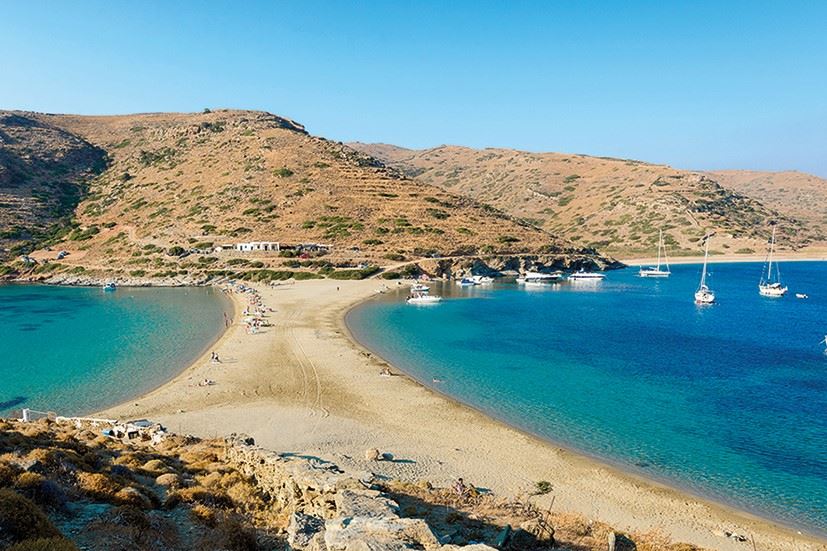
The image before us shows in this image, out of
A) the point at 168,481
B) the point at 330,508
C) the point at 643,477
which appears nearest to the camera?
the point at 330,508

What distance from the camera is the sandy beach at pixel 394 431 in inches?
734

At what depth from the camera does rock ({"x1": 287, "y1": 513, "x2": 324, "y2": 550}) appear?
10125 mm

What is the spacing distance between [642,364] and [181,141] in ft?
500

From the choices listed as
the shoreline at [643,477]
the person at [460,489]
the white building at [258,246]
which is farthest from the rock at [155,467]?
the white building at [258,246]

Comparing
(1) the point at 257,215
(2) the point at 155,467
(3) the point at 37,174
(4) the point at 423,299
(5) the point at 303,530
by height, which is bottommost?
(2) the point at 155,467

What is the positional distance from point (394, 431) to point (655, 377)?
68.8 ft

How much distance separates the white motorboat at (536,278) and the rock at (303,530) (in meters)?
84.8

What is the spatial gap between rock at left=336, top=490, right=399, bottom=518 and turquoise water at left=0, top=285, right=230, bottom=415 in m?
24.5

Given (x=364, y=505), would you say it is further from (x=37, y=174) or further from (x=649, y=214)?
(x=649, y=214)

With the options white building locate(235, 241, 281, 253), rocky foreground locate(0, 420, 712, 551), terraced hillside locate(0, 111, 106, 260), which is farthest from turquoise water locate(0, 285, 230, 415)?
terraced hillside locate(0, 111, 106, 260)

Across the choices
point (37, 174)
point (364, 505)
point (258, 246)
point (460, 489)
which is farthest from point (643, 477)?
point (37, 174)

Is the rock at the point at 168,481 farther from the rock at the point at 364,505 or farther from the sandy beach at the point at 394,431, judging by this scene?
the sandy beach at the point at 394,431

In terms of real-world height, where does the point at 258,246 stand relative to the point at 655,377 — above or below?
above

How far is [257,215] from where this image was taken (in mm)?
109938
